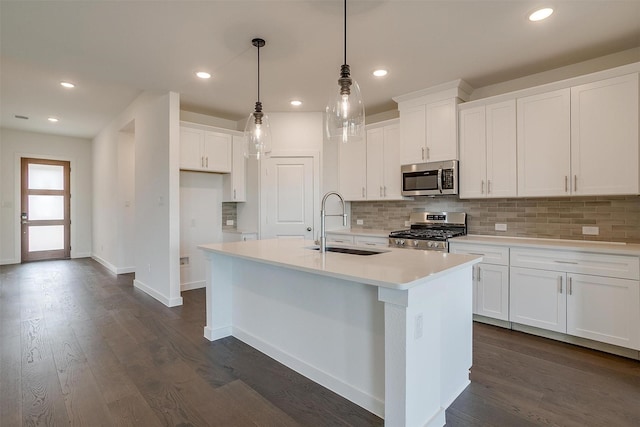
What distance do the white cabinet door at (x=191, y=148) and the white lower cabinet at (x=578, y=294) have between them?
4.00 metres

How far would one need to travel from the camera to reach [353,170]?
481 cm

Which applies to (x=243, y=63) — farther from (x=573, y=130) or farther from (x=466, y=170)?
(x=573, y=130)

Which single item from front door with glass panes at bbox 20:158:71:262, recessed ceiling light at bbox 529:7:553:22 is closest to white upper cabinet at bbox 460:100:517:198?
recessed ceiling light at bbox 529:7:553:22

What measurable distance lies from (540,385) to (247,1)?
3.32 metres

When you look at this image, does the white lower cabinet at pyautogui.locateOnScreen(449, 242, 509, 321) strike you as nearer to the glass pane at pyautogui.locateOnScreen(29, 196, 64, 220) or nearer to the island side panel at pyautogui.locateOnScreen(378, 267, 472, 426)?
the island side panel at pyautogui.locateOnScreen(378, 267, 472, 426)

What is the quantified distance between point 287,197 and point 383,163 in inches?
58.7

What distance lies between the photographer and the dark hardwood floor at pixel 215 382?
188 cm

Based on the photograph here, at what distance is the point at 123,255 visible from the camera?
19.5 feet

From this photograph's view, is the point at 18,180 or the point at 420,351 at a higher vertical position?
the point at 18,180

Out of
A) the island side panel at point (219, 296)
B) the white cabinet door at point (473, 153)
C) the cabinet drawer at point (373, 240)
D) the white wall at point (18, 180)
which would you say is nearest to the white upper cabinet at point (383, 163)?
the cabinet drawer at point (373, 240)

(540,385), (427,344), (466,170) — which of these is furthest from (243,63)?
(540,385)

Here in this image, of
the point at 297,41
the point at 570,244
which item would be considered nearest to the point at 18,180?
the point at 297,41

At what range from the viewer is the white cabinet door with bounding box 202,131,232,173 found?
4629mm

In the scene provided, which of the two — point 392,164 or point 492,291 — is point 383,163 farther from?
point 492,291
